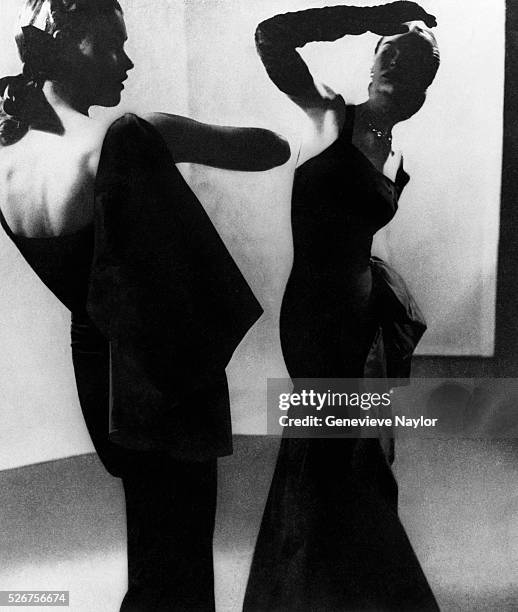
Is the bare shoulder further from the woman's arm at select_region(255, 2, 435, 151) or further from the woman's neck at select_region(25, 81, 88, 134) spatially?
the woman's neck at select_region(25, 81, 88, 134)

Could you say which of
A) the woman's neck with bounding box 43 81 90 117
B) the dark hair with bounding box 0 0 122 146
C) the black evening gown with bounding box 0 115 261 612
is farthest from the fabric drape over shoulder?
the dark hair with bounding box 0 0 122 146

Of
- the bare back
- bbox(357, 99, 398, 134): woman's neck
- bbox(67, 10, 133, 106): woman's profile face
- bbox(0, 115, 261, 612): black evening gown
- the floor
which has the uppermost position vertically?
bbox(67, 10, 133, 106): woman's profile face

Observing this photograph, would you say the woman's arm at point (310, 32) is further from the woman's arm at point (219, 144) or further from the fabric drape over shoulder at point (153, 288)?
the fabric drape over shoulder at point (153, 288)

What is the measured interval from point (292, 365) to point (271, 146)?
64 centimetres

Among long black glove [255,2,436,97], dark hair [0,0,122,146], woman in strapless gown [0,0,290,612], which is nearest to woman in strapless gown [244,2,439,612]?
long black glove [255,2,436,97]

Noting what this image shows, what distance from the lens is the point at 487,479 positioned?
73.0 inches

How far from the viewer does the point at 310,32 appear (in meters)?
1.79

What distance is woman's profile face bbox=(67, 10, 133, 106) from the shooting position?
1797 millimetres

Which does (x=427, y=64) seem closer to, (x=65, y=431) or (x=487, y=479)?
(x=487, y=479)

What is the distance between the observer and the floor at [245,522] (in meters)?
1.84

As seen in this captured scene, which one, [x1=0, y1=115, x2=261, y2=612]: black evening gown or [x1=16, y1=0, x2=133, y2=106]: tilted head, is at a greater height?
[x1=16, y1=0, x2=133, y2=106]: tilted head

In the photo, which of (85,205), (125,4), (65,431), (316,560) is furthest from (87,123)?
(316,560)

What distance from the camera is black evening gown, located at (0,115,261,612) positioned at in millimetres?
1784

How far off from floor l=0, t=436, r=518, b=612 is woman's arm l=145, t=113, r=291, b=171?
0.81 metres
